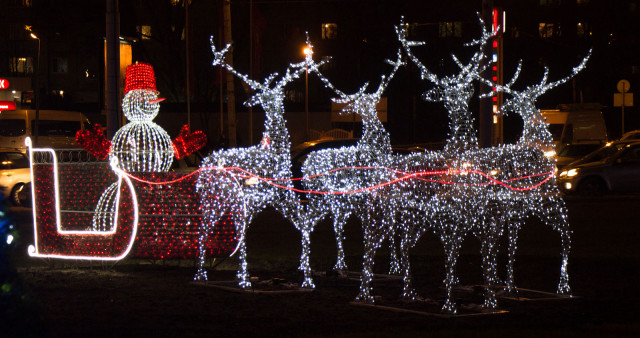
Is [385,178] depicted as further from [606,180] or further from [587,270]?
[606,180]

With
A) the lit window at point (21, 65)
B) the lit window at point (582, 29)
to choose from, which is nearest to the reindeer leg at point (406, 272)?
the lit window at point (582, 29)

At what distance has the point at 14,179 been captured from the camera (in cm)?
2291

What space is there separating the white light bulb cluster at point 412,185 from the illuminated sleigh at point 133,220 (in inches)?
20.7

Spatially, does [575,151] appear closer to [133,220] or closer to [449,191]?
[133,220]

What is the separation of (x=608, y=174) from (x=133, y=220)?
1645cm

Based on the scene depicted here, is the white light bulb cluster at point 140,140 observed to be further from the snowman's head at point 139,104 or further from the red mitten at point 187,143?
the red mitten at point 187,143

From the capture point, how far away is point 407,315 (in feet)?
28.4

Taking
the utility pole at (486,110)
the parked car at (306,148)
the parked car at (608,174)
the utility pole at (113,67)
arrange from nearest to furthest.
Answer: the utility pole at (113,67) < the utility pole at (486,110) < the parked car at (306,148) < the parked car at (608,174)

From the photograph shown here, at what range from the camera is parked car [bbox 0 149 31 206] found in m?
22.6

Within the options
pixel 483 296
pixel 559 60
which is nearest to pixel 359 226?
pixel 483 296

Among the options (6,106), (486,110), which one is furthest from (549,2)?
(486,110)

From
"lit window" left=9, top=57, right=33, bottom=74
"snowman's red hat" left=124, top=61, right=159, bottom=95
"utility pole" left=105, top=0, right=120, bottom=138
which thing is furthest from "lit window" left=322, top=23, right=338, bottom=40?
"snowman's red hat" left=124, top=61, right=159, bottom=95

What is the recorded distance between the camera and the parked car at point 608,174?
78.2ft

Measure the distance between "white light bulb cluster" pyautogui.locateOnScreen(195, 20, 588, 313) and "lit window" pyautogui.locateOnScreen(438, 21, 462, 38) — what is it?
44.7 meters
